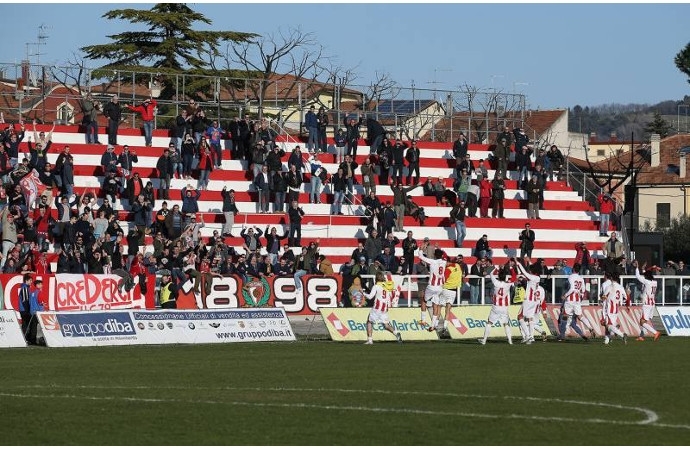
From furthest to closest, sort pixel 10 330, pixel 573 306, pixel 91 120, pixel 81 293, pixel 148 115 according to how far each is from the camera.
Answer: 1. pixel 148 115
2. pixel 91 120
3. pixel 81 293
4. pixel 573 306
5. pixel 10 330

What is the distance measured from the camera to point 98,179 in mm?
47438

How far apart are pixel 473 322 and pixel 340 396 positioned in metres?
18.0

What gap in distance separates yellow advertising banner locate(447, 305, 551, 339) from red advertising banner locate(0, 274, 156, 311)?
8.58m

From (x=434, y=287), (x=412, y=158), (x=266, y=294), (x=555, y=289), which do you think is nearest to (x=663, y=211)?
(x=412, y=158)

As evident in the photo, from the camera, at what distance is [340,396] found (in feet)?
69.2

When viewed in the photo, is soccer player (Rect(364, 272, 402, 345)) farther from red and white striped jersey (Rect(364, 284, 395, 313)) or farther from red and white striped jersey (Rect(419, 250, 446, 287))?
red and white striped jersey (Rect(419, 250, 446, 287))

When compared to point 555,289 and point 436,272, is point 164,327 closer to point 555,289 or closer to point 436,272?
point 436,272

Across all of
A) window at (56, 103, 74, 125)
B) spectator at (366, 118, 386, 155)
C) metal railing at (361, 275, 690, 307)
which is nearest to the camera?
metal railing at (361, 275, 690, 307)

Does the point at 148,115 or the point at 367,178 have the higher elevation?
the point at 148,115

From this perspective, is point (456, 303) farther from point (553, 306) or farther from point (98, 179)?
point (98, 179)

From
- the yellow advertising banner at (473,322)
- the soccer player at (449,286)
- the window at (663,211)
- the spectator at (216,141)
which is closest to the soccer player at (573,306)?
the yellow advertising banner at (473,322)

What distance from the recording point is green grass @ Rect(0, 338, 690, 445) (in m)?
16.6

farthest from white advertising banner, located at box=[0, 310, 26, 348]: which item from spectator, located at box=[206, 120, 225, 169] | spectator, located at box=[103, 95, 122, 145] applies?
spectator, located at box=[206, 120, 225, 169]

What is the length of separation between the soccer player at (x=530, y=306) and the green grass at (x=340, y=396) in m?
3.09
